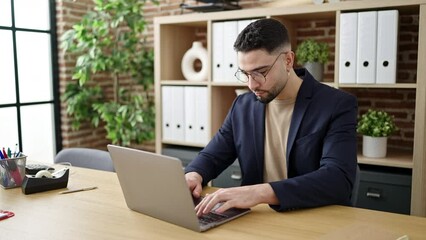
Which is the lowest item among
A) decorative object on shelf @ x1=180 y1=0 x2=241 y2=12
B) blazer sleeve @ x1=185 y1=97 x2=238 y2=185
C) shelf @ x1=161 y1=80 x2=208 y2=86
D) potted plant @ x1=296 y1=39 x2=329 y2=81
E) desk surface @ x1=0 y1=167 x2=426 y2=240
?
desk surface @ x1=0 y1=167 x2=426 y2=240

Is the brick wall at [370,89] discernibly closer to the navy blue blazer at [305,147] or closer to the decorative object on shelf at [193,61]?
the decorative object on shelf at [193,61]

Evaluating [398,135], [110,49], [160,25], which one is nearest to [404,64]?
[398,135]

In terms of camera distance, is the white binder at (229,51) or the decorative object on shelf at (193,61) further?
the decorative object on shelf at (193,61)

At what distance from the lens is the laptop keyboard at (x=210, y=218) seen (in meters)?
1.36

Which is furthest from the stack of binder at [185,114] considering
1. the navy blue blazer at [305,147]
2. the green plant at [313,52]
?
the navy blue blazer at [305,147]

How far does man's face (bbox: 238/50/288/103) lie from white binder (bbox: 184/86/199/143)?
1464mm

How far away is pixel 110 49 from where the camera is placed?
4023mm

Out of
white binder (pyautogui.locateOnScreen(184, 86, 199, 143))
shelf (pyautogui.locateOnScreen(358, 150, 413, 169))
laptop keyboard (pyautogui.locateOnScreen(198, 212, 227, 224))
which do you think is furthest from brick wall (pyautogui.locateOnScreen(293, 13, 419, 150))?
laptop keyboard (pyautogui.locateOnScreen(198, 212, 227, 224))

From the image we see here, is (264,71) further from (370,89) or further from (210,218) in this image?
(370,89)

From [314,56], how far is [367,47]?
0.33m

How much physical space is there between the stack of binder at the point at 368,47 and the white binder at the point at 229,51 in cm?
71

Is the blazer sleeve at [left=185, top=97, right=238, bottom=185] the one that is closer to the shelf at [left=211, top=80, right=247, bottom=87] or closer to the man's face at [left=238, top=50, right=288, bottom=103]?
the man's face at [left=238, top=50, right=288, bottom=103]

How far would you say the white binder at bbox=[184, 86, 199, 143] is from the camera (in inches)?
128

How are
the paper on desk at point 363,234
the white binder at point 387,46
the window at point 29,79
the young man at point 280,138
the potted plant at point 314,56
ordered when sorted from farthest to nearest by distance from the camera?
the window at point 29,79 → the potted plant at point 314,56 → the white binder at point 387,46 → the young man at point 280,138 → the paper on desk at point 363,234
